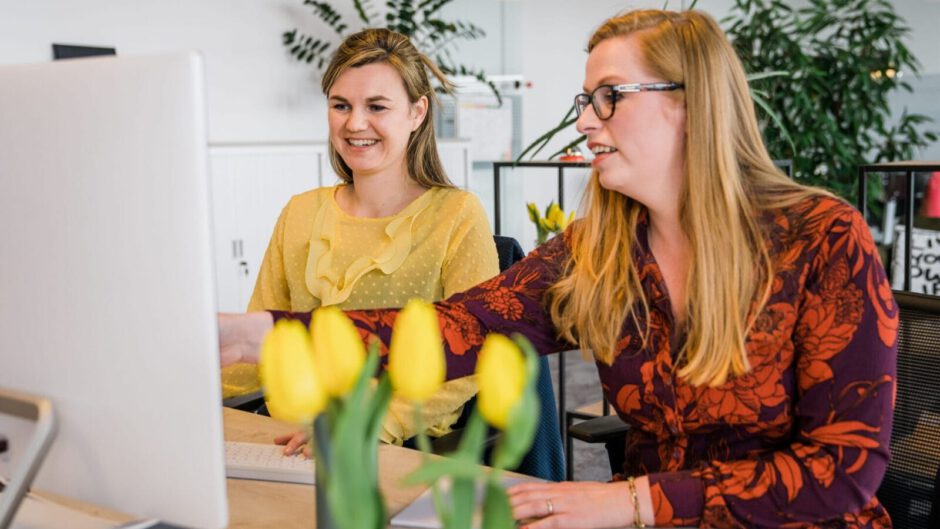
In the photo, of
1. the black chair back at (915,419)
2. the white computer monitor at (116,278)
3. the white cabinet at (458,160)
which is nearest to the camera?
the white computer monitor at (116,278)

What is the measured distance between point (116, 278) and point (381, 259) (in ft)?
3.41

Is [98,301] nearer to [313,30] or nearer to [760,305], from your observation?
[760,305]

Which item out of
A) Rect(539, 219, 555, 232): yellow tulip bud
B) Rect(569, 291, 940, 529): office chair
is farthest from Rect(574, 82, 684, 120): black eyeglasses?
Rect(539, 219, 555, 232): yellow tulip bud

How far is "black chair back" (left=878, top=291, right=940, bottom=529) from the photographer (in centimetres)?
139

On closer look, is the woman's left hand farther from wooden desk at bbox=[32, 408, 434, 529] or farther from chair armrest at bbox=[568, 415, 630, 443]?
chair armrest at bbox=[568, 415, 630, 443]

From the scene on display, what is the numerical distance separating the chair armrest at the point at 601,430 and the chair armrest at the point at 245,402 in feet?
1.97

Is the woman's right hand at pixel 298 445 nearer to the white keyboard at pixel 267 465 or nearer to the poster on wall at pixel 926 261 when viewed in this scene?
the white keyboard at pixel 267 465

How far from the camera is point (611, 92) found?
53.4 inches

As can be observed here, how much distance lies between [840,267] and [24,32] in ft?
11.8

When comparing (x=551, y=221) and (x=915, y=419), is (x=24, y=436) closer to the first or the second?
(x=915, y=419)

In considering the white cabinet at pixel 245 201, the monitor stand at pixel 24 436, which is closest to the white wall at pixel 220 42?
the white cabinet at pixel 245 201

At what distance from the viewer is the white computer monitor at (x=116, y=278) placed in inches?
32.2

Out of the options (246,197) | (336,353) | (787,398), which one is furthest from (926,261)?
(336,353)

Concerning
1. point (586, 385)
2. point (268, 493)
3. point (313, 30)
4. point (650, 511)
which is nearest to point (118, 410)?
point (268, 493)
